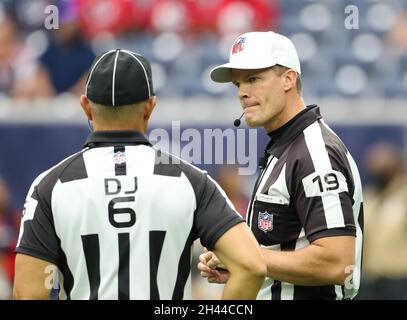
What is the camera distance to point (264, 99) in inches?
174

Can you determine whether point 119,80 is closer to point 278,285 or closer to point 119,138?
point 119,138

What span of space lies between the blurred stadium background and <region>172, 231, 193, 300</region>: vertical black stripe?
3.93 metres

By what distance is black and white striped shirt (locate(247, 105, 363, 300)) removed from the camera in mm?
4055

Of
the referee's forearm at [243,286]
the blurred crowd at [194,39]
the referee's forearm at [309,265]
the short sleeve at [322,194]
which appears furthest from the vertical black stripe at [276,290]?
the blurred crowd at [194,39]

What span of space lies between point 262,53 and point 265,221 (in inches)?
29.7

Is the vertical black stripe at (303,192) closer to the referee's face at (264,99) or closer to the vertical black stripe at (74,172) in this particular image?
the referee's face at (264,99)

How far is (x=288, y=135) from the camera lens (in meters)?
4.34

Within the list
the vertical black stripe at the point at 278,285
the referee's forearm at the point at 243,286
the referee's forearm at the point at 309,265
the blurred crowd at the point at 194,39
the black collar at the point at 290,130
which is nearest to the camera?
the referee's forearm at the point at 243,286

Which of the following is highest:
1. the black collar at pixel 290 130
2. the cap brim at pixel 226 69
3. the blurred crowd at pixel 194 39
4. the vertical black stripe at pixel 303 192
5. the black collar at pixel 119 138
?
the blurred crowd at pixel 194 39

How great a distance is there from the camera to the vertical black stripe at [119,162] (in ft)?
11.2

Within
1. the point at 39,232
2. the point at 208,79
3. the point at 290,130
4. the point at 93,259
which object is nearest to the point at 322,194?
the point at 290,130
